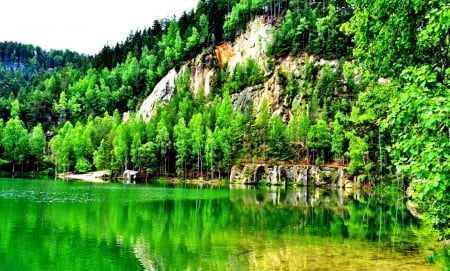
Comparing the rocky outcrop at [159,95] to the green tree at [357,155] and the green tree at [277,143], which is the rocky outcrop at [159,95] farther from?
the green tree at [357,155]

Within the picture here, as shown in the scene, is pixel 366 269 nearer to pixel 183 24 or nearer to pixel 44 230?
pixel 44 230

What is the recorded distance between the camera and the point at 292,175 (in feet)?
325

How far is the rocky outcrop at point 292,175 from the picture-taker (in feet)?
311

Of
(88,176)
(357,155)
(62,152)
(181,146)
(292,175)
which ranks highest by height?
(181,146)

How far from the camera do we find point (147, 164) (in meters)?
111

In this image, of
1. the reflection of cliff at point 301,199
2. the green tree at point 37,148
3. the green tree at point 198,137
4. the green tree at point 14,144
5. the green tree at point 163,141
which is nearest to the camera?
the reflection of cliff at point 301,199

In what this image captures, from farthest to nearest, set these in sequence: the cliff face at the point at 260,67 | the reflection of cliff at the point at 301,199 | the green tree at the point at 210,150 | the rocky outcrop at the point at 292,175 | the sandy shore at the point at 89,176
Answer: the cliff face at the point at 260,67 < the sandy shore at the point at 89,176 < the green tree at the point at 210,150 < the rocky outcrop at the point at 292,175 < the reflection of cliff at the point at 301,199

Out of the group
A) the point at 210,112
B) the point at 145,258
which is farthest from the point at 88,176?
the point at 145,258

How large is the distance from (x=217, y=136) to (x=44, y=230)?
7888 centimetres

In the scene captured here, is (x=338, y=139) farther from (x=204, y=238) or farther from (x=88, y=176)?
(x=204, y=238)

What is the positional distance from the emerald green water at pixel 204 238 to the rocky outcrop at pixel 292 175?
47766mm

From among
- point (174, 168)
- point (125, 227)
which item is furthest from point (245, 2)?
point (125, 227)

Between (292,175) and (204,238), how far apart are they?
7183cm

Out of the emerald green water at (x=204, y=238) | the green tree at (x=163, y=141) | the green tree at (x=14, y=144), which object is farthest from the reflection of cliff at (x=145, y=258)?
the green tree at (x=14, y=144)
